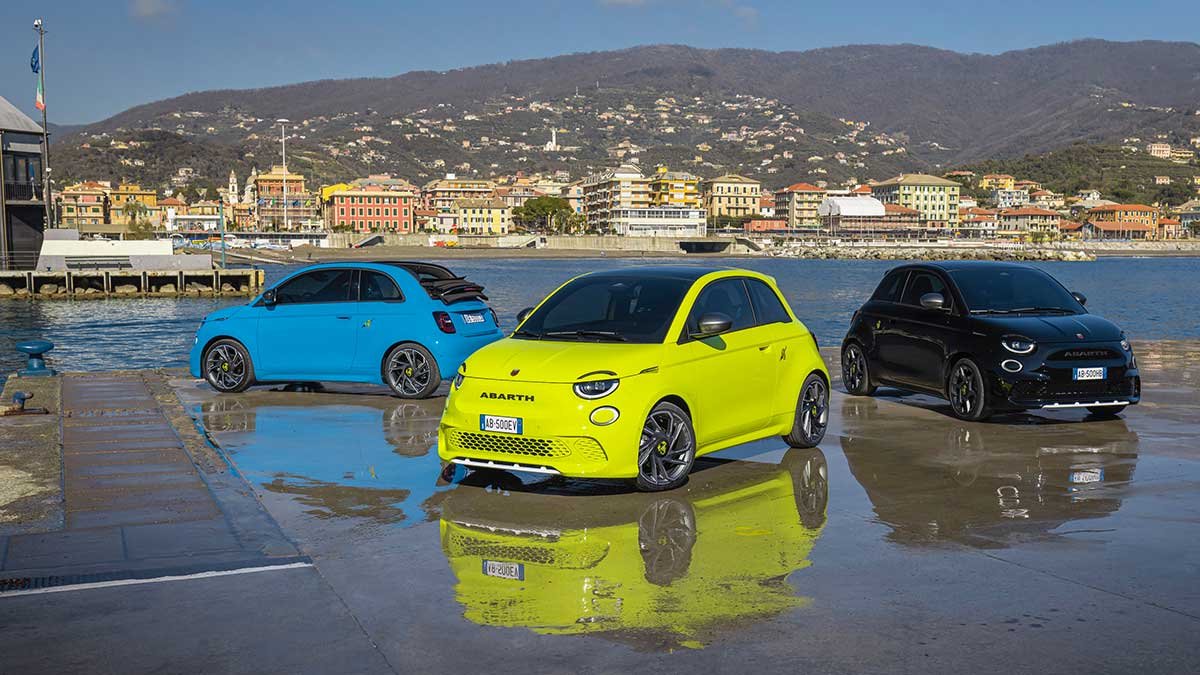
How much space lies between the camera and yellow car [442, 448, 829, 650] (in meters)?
5.48

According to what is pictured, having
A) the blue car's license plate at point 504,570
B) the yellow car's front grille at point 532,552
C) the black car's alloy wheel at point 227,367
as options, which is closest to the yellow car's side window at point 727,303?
the yellow car's front grille at point 532,552

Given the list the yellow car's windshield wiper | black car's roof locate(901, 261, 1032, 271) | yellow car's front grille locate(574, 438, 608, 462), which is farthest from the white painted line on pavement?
black car's roof locate(901, 261, 1032, 271)

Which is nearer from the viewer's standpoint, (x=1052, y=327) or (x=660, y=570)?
(x=660, y=570)

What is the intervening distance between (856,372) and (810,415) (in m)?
3.99

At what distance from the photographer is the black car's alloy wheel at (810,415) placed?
33.9 feet

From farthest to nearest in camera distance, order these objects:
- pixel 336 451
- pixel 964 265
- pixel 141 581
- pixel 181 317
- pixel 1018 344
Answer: pixel 181 317 → pixel 964 265 → pixel 1018 344 → pixel 336 451 → pixel 141 581

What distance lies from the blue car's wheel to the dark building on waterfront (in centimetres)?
5989

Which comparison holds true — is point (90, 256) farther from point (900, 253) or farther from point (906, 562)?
point (900, 253)

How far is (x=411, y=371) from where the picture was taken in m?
13.9

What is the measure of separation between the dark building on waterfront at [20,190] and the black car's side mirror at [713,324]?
65735mm

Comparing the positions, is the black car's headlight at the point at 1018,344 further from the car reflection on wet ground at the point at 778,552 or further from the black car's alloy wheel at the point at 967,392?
the car reflection on wet ground at the point at 778,552

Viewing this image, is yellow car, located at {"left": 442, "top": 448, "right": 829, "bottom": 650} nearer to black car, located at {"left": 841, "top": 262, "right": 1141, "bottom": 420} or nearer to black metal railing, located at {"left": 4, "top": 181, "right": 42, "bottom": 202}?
black car, located at {"left": 841, "top": 262, "right": 1141, "bottom": 420}

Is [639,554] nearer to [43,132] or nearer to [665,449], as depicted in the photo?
[665,449]

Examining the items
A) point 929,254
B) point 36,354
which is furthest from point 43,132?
point 929,254
